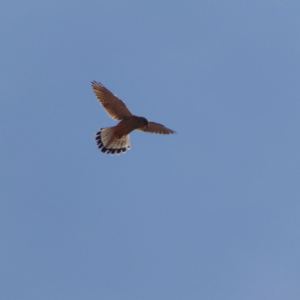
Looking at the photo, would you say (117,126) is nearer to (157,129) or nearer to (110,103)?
(110,103)

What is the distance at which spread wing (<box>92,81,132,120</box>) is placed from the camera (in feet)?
34.3

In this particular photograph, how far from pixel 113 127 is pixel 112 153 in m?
0.81

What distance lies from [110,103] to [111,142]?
4.07ft

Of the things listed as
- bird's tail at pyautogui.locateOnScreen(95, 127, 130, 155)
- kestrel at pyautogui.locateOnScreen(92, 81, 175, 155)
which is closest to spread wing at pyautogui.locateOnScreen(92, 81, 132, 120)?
kestrel at pyautogui.locateOnScreen(92, 81, 175, 155)

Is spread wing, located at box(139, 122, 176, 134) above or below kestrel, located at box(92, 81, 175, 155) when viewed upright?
above

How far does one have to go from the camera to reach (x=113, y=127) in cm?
1095

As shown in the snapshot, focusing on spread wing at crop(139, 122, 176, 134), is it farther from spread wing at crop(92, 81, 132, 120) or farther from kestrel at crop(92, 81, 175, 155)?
spread wing at crop(92, 81, 132, 120)

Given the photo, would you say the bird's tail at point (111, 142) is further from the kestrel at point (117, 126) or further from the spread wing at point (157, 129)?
the spread wing at point (157, 129)

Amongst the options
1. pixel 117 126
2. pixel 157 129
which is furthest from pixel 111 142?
pixel 157 129

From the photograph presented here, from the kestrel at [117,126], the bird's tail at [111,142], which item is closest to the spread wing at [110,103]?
the kestrel at [117,126]

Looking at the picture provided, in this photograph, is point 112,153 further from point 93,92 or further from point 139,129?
point 93,92

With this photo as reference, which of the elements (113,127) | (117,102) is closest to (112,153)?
(113,127)

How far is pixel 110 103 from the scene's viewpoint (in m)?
10.7

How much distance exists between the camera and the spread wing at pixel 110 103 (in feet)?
34.3
